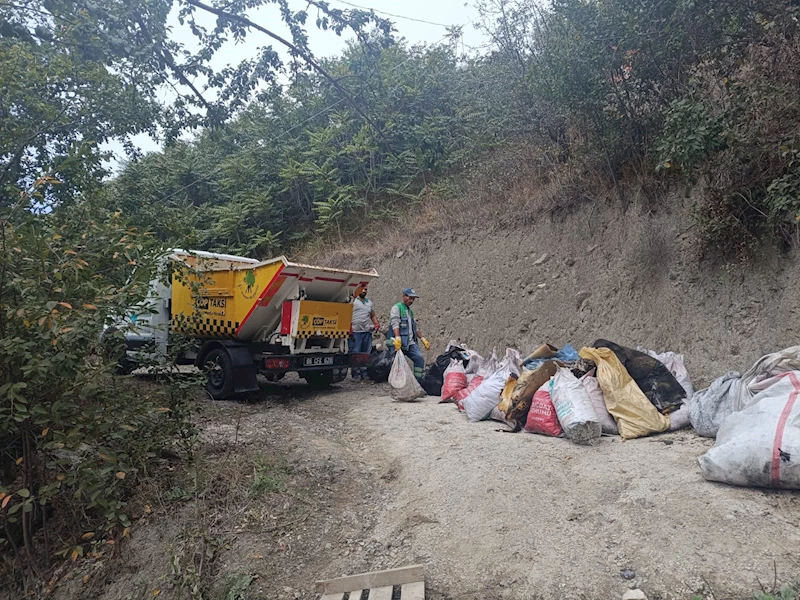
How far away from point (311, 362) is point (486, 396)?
8.84 ft

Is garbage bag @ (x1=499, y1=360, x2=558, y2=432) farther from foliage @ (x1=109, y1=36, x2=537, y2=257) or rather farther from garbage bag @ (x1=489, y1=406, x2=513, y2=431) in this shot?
foliage @ (x1=109, y1=36, x2=537, y2=257)

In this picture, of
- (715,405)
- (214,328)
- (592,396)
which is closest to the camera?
(715,405)

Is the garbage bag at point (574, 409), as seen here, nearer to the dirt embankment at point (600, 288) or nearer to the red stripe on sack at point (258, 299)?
the dirt embankment at point (600, 288)

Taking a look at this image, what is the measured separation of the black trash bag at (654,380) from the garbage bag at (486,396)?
110cm

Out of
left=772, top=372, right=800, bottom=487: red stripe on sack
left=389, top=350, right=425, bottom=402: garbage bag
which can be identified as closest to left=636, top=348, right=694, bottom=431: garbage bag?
left=772, top=372, right=800, bottom=487: red stripe on sack

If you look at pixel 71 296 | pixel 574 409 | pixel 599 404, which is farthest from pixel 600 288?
pixel 71 296

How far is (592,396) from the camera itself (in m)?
4.65

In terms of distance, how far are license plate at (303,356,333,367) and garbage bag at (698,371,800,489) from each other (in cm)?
492

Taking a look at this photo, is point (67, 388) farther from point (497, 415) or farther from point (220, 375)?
point (220, 375)

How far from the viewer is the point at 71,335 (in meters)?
3.07

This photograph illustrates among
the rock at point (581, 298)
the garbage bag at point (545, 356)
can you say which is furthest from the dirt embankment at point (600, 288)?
the garbage bag at point (545, 356)

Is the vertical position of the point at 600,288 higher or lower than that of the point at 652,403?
higher

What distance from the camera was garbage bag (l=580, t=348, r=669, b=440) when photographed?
4.43 metres

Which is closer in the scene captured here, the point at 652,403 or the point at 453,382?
the point at 652,403
